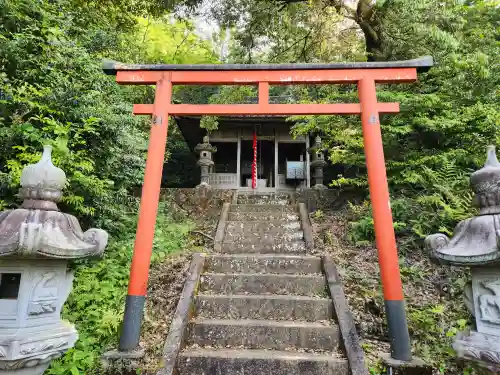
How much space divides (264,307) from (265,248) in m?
2.12

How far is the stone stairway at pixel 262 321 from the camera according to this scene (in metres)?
3.54

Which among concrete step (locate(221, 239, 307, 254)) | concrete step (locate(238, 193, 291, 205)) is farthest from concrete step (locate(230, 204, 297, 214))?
concrete step (locate(221, 239, 307, 254))

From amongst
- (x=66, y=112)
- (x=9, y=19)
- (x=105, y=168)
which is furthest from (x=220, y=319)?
(x=9, y=19)

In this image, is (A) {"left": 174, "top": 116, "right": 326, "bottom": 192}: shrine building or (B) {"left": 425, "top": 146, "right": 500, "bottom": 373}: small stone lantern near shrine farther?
(A) {"left": 174, "top": 116, "right": 326, "bottom": 192}: shrine building

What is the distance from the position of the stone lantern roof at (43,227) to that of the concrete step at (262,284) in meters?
2.43

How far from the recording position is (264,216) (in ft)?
26.3

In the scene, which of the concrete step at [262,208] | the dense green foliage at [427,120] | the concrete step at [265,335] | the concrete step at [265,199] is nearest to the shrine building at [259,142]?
the concrete step at [265,199]

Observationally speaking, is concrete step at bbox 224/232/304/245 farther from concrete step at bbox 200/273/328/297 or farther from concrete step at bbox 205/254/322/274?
concrete step at bbox 200/273/328/297

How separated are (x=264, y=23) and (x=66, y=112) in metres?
6.75

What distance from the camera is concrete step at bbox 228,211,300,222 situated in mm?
A: 7867

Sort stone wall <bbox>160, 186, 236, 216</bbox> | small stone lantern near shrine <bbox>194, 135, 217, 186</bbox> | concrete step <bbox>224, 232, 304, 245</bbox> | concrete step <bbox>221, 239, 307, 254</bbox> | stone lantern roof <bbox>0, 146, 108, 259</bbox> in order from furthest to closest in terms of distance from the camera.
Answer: small stone lantern near shrine <bbox>194, 135, 217, 186</bbox>
stone wall <bbox>160, 186, 236, 216</bbox>
concrete step <bbox>224, 232, 304, 245</bbox>
concrete step <bbox>221, 239, 307, 254</bbox>
stone lantern roof <bbox>0, 146, 108, 259</bbox>

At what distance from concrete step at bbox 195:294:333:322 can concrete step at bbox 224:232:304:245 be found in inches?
88.0

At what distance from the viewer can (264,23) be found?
9.76m

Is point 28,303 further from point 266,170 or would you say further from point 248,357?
point 266,170
